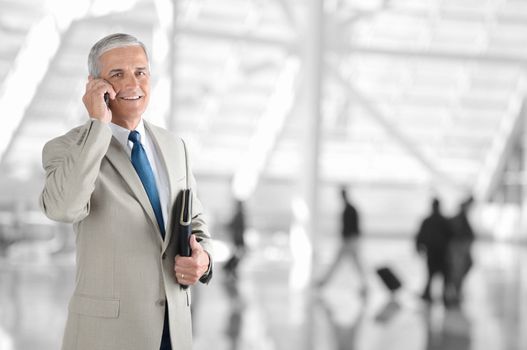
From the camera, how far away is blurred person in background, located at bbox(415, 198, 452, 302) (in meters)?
14.4

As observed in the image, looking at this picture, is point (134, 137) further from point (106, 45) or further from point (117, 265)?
point (117, 265)

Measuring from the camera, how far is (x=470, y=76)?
38281 mm

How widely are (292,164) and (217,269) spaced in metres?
21.3

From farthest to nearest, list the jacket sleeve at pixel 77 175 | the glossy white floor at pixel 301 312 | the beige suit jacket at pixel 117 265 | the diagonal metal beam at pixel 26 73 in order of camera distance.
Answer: the diagonal metal beam at pixel 26 73 < the glossy white floor at pixel 301 312 < the beige suit jacket at pixel 117 265 < the jacket sleeve at pixel 77 175

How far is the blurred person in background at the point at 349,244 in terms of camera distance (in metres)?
16.2

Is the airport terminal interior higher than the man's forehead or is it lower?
higher

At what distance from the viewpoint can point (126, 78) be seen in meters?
2.87

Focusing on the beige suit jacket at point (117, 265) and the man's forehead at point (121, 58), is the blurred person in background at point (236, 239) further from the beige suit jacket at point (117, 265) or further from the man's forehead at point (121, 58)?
the man's forehead at point (121, 58)

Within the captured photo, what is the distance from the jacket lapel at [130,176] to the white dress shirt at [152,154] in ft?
0.13

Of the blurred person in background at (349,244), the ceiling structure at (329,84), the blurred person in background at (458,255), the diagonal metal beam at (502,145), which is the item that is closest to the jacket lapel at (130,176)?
the blurred person in background at (458,255)

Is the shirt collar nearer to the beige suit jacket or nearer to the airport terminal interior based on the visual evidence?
the beige suit jacket

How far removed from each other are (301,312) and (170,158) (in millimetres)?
10164

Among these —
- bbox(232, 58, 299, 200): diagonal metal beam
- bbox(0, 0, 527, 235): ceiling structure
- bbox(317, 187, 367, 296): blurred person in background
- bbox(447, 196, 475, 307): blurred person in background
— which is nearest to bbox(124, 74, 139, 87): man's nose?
bbox(447, 196, 475, 307): blurred person in background

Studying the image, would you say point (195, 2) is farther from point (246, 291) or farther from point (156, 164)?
point (156, 164)
